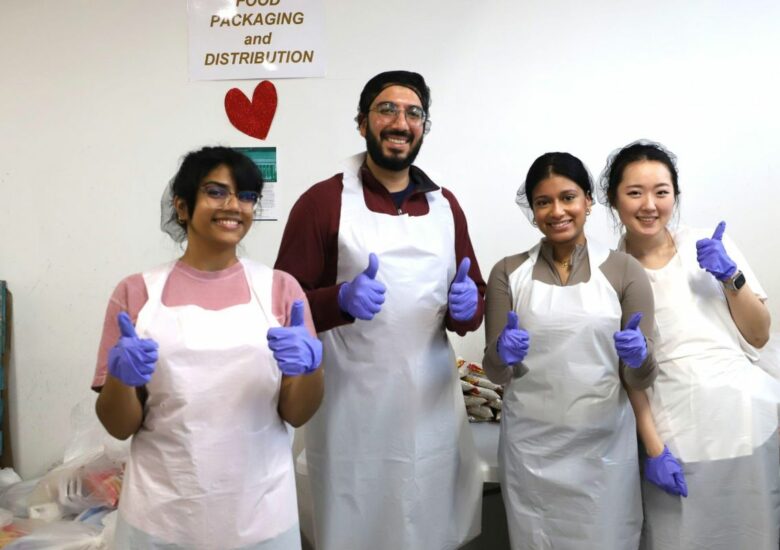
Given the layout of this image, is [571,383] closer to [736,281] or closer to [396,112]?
[736,281]

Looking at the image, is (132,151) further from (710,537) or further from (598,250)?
(710,537)

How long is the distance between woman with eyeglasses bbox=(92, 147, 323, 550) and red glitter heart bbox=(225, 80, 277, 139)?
1207 millimetres

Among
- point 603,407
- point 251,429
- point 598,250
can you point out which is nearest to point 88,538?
point 251,429

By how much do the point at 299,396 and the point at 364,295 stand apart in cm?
27

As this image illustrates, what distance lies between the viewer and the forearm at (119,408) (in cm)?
108

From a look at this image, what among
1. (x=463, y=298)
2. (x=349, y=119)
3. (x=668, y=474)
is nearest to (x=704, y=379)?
(x=668, y=474)

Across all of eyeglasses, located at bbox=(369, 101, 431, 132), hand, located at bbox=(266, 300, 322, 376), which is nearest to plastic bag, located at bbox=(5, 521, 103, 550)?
hand, located at bbox=(266, 300, 322, 376)

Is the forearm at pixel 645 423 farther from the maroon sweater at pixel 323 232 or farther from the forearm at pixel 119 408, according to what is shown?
the forearm at pixel 119 408

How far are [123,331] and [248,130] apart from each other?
58.4 inches

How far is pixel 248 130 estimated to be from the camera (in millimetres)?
2387

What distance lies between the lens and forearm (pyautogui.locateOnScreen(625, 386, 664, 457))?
1483 millimetres

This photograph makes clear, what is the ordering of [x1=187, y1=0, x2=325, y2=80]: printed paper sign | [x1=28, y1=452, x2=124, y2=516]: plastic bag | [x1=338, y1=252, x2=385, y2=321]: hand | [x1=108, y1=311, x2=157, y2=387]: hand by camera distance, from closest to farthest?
[x1=108, y1=311, x2=157, y2=387]: hand < [x1=338, y1=252, x2=385, y2=321]: hand < [x1=28, y1=452, x2=124, y2=516]: plastic bag < [x1=187, y1=0, x2=325, y2=80]: printed paper sign

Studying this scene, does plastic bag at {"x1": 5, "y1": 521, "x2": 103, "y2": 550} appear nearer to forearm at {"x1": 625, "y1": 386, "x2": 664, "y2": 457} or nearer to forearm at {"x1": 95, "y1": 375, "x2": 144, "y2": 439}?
forearm at {"x1": 95, "y1": 375, "x2": 144, "y2": 439}

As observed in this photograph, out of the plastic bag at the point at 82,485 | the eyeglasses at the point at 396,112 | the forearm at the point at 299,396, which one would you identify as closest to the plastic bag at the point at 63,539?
the plastic bag at the point at 82,485
